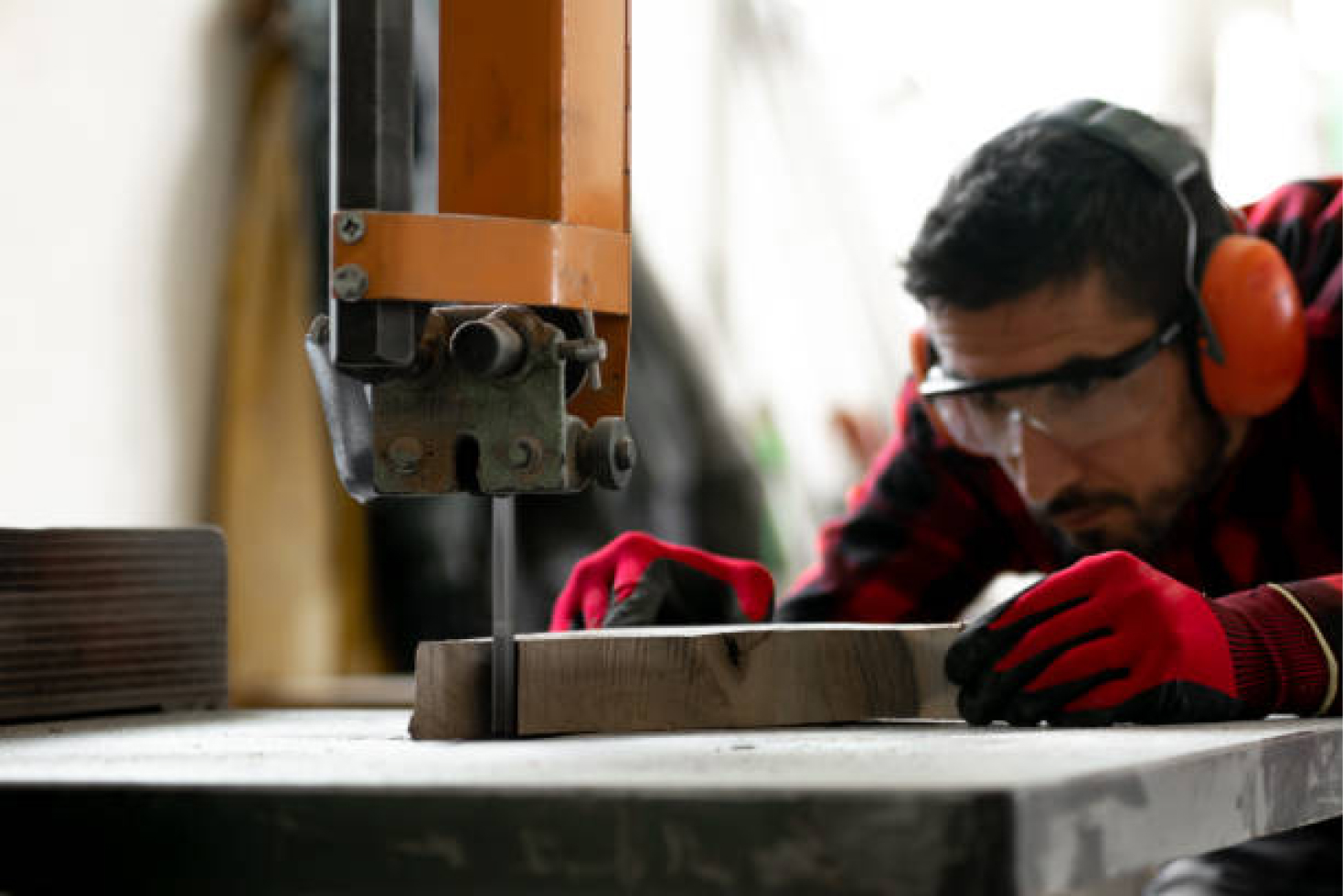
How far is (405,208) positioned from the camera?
1119mm

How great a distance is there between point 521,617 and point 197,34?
1582 millimetres

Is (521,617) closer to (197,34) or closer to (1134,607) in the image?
(197,34)

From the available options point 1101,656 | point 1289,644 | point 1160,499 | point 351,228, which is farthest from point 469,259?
point 1160,499

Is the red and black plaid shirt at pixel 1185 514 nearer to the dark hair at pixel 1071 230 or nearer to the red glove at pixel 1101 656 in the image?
the dark hair at pixel 1071 230

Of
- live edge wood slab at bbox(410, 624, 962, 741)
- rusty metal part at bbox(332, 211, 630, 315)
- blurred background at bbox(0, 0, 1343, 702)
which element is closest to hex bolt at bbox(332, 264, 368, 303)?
rusty metal part at bbox(332, 211, 630, 315)

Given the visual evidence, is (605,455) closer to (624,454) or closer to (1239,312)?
(624,454)

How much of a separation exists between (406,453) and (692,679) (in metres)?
0.32

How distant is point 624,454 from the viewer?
1190 mm

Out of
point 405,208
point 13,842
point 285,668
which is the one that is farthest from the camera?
point 285,668

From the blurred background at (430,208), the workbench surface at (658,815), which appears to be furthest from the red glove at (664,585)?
the blurred background at (430,208)

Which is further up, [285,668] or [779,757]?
[779,757]

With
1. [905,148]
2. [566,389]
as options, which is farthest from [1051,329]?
[905,148]

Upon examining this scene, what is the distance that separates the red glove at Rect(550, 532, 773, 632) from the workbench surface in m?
0.76

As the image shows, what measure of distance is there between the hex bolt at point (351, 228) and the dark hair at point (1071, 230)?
1090 millimetres
